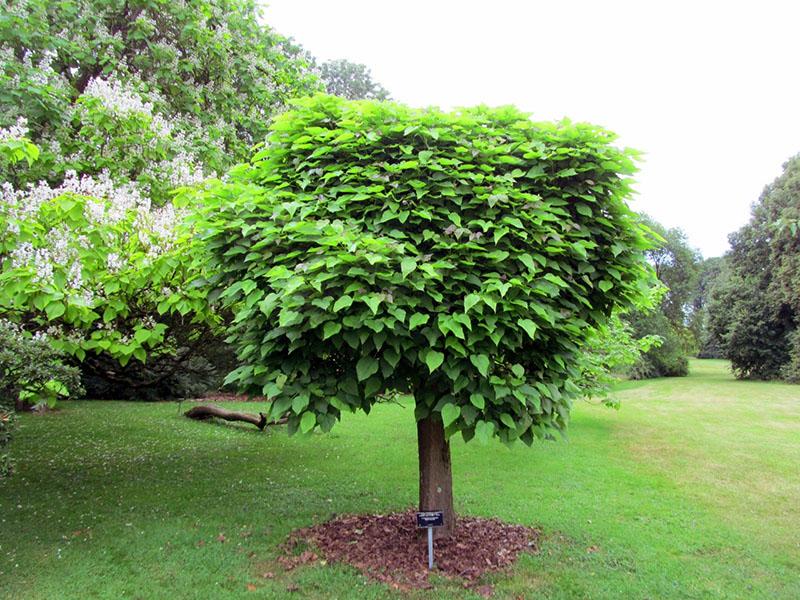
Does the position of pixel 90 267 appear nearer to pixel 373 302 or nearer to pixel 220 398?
pixel 373 302

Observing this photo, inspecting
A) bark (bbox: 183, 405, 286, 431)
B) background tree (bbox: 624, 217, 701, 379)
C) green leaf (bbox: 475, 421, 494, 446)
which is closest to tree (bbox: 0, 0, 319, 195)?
green leaf (bbox: 475, 421, 494, 446)

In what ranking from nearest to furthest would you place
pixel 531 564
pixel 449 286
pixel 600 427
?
pixel 449 286, pixel 531 564, pixel 600 427

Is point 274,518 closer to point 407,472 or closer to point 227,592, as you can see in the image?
point 227,592

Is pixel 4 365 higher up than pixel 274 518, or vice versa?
pixel 4 365

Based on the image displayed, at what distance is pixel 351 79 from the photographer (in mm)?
31547

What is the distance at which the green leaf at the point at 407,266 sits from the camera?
355 centimetres

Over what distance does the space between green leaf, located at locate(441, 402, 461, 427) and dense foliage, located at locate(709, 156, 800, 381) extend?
31.0m

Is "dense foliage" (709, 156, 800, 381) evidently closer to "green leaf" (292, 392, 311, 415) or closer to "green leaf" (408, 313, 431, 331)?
"green leaf" (408, 313, 431, 331)

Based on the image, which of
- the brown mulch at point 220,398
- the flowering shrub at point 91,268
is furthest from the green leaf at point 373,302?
the brown mulch at point 220,398

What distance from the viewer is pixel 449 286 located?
3914 millimetres

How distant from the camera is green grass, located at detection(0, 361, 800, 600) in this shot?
4957mm

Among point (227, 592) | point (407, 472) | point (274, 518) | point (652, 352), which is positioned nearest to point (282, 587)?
point (227, 592)

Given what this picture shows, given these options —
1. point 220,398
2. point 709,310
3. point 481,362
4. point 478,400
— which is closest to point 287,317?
point 481,362

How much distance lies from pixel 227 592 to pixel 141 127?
622 cm
